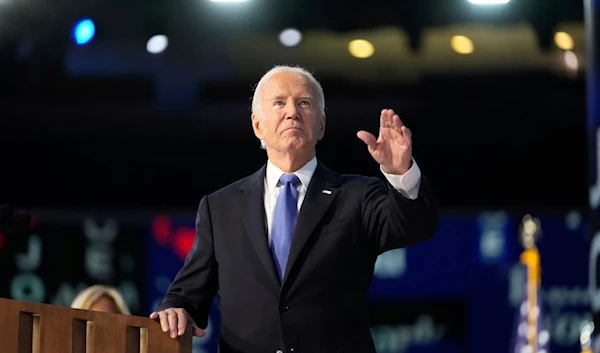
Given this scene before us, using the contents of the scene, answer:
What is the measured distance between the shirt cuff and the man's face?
25 cm

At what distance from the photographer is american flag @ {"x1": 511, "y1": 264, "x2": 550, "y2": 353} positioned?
6.77 meters

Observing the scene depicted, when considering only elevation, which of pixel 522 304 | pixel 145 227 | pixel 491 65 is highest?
pixel 491 65

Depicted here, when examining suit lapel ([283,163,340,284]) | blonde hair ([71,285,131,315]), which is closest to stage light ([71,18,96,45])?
blonde hair ([71,285,131,315])

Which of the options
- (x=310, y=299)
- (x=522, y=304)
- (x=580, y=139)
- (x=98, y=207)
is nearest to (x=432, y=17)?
(x=580, y=139)

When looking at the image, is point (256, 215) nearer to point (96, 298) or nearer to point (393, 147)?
point (393, 147)

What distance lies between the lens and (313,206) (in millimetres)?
2467

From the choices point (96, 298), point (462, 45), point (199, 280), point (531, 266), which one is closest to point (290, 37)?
point (462, 45)

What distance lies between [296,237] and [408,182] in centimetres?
26

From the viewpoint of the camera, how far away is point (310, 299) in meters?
2.40

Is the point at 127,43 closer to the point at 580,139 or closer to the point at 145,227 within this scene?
the point at 145,227

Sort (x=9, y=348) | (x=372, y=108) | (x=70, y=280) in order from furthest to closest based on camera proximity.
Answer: (x=372, y=108) → (x=70, y=280) → (x=9, y=348)

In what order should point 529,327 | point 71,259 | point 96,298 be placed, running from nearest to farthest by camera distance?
point 96,298
point 529,327
point 71,259

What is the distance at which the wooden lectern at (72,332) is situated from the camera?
2.34m

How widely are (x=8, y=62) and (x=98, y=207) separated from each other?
1140 millimetres
